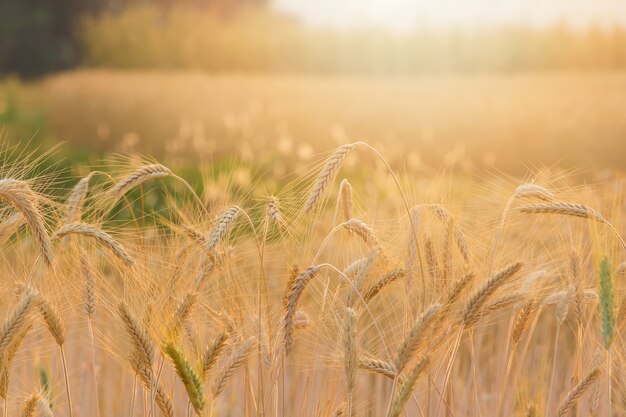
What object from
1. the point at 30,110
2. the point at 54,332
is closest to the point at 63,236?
the point at 54,332

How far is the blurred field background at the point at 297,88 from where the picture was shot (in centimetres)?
1228

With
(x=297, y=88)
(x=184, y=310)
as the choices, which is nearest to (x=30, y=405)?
(x=184, y=310)

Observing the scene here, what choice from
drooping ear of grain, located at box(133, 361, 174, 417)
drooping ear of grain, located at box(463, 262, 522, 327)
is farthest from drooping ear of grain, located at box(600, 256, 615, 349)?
drooping ear of grain, located at box(133, 361, 174, 417)

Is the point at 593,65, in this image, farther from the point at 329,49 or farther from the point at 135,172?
the point at 135,172

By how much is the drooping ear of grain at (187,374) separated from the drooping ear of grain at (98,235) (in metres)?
0.23

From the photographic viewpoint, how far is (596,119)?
12766 millimetres

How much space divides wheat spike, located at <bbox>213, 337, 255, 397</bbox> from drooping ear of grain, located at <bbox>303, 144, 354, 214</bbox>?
0.30 m

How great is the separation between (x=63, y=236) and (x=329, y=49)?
895 inches

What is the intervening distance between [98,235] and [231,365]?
359 mm

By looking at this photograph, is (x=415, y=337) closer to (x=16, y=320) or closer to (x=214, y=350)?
(x=214, y=350)

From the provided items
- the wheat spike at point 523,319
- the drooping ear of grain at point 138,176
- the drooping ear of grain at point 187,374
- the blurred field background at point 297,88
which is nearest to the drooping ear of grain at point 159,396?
the drooping ear of grain at point 187,374

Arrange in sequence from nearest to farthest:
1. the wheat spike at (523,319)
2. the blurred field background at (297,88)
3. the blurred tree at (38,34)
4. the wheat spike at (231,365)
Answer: the wheat spike at (231,365)
the wheat spike at (523,319)
the blurred field background at (297,88)
the blurred tree at (38,34)

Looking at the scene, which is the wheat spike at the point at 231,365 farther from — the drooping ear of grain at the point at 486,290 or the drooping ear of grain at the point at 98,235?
the drooping ear of grain at the point at 486,290

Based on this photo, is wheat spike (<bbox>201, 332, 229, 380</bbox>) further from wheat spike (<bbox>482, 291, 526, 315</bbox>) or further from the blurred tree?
the blurred tree
